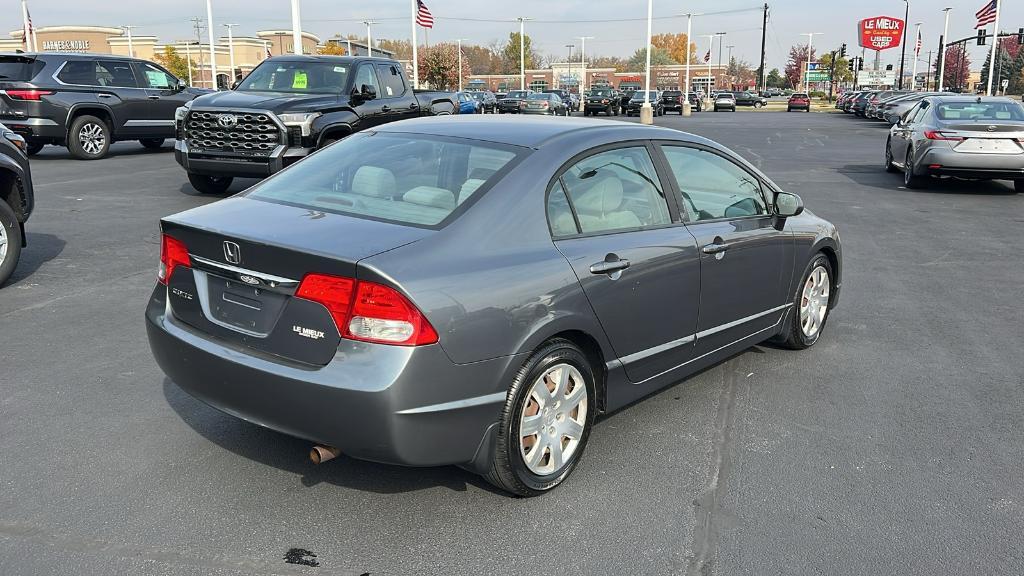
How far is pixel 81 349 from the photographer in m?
5.67

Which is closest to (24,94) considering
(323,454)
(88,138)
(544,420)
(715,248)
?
(88,138)

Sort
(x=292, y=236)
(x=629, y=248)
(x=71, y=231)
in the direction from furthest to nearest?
(x=71, y=231), (x=629, y=248), (x=292, y=236)

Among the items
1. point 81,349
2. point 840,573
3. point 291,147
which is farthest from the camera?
point 291,147

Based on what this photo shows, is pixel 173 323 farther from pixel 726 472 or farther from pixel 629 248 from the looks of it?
pixel 726 472

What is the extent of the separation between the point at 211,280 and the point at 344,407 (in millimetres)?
925

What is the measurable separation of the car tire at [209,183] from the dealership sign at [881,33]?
9047 centimetres

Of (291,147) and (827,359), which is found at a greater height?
(291,147)

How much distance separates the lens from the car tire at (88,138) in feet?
56.9

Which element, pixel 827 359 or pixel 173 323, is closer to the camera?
pixel 173 323

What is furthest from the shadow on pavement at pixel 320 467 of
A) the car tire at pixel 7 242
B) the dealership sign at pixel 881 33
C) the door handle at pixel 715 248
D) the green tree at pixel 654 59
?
the green tree at pixel 654 59

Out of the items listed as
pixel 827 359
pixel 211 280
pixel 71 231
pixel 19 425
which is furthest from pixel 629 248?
pixel 71 231

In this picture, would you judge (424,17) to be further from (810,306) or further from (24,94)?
(810,306)

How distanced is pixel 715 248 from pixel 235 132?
874 centimetres

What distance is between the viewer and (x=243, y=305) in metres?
3.58
